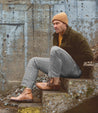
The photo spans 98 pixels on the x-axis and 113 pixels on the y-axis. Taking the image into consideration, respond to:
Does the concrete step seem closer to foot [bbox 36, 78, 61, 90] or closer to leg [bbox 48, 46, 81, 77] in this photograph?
foot [bbox 36, 78, 61, 90]

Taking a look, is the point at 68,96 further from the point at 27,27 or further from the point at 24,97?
the point at 27,27

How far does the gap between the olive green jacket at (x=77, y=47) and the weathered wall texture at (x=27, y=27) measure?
8.77 ft

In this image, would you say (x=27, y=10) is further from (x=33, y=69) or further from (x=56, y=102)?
(x=56, y=102)

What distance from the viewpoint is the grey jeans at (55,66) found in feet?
8.74

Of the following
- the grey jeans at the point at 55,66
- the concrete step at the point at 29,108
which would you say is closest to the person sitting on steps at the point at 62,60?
the grey jeans at the point at 55,66

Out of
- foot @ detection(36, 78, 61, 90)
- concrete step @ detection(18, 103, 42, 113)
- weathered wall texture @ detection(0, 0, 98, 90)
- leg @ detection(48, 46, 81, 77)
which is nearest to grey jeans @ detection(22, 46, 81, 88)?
leg @ detection(48, 46, 81, 77)

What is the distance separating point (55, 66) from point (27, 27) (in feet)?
10.1

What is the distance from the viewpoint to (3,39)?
5.54 meters

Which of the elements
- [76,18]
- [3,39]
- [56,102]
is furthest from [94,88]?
[3,39]

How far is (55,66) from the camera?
2.67 meters

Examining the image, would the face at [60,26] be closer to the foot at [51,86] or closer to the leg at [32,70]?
the leg at [32,70]

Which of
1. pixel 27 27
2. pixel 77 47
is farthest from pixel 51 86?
pixel 27 27

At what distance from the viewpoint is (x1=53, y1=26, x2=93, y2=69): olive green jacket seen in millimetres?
2734

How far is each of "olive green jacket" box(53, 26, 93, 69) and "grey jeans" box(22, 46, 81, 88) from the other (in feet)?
0.31
